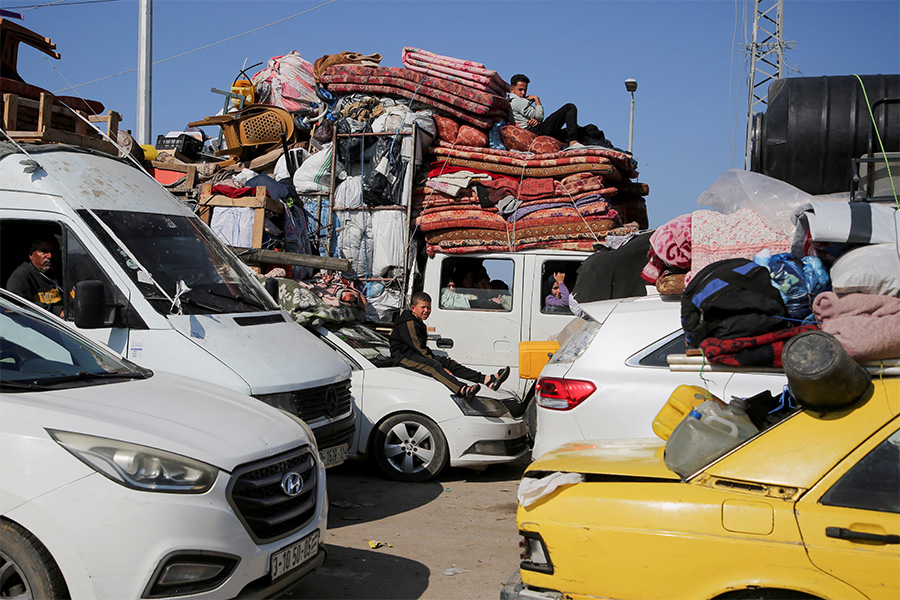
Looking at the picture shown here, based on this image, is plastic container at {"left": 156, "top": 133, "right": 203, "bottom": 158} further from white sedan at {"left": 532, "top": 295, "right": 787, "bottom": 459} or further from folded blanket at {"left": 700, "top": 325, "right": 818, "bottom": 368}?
folded blanket at {"left": 700, "top": 325, "right": 818, "bottom": 368}

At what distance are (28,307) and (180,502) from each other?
1942mm

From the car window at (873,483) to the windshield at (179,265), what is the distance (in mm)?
4344

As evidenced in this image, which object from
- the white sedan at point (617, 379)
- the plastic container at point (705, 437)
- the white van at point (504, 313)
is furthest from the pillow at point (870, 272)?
the white van at point (504, 313)

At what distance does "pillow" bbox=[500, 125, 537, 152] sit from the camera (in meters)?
10.8

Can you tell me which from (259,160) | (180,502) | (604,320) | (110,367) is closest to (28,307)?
(110,367)

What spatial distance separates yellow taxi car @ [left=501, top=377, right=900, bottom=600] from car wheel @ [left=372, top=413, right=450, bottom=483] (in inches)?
157

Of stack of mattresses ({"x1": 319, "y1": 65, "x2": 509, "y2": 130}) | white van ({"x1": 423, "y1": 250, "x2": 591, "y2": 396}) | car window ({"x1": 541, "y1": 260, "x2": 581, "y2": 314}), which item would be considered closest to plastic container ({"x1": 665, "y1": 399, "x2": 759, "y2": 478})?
white van ({"x1": 423, "y1": 250, "x2": 591, "y2": 396})

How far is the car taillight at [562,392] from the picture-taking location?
5301 millimetres

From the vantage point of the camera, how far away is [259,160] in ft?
39.6

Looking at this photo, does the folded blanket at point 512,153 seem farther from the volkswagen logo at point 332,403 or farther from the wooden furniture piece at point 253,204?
the volkswagen logo at point 332,403

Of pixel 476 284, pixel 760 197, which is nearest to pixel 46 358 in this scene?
pixel 760 197

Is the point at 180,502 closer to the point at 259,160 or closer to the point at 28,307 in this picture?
the point at 28,307

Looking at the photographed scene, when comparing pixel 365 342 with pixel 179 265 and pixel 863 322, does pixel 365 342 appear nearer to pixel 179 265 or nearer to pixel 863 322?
pixel 179 265

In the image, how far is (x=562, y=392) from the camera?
5.40m
